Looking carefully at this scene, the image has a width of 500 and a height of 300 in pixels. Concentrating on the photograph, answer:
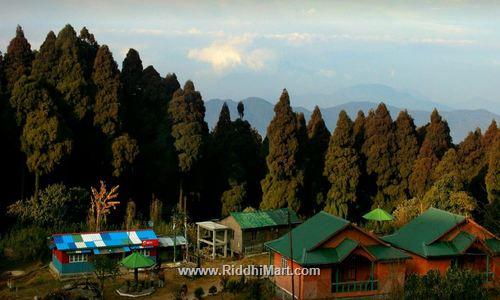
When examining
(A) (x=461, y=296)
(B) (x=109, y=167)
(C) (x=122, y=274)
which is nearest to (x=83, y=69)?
(B) (x=109, y=167)

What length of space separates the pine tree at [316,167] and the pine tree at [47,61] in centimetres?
1320

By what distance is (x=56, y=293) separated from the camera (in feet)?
63.5

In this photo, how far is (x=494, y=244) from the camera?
72.5ft

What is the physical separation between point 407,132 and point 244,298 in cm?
1748

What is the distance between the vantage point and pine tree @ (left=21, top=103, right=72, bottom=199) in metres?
26.3

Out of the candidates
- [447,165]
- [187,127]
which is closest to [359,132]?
[447,165]

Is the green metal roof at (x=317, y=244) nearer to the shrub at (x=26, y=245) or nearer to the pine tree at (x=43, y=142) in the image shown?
the shrub at (x=26, y=245)

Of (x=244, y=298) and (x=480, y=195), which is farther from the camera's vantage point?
(x=480, y=195)

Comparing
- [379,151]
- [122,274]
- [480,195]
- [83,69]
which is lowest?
[122,274]

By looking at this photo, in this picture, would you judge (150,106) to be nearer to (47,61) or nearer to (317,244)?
(47,61)

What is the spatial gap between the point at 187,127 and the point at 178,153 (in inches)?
53.5

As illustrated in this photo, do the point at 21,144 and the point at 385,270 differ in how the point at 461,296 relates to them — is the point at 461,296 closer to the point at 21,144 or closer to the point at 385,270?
the point at 385,270

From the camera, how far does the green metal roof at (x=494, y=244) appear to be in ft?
71.7

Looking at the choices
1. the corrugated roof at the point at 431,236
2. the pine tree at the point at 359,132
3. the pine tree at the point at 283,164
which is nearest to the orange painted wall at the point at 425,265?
the corrugated roof at the point at 431,236
